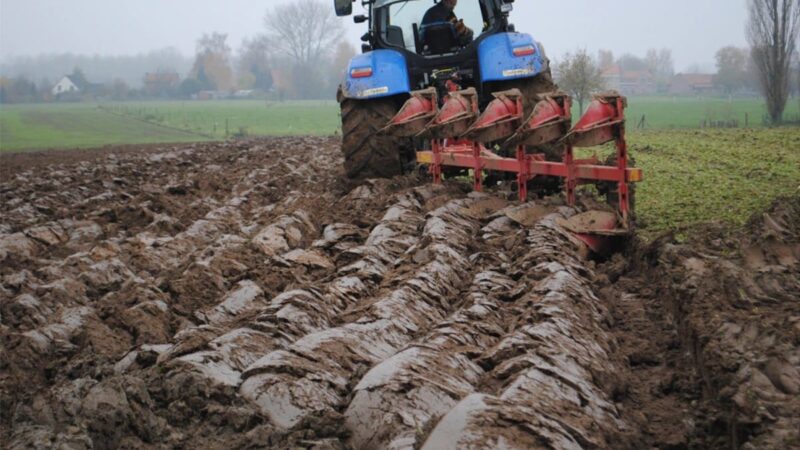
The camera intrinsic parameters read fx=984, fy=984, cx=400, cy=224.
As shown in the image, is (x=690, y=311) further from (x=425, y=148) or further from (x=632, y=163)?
(x=425, y=148)

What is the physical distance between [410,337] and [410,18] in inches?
241

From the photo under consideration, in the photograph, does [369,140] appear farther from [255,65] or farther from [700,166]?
[255,65]

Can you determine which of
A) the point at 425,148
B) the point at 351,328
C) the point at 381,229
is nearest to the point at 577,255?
the point at 381,229

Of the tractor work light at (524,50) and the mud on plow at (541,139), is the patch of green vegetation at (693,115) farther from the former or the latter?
the mud on plow at (541,139)

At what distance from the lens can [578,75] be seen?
30922 mm

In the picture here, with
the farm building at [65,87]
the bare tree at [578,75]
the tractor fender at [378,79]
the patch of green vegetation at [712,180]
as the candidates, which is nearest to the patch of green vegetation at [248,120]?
the bare tree at [578,75]

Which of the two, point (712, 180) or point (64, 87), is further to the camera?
point (64, 87)

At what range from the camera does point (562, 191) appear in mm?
7453

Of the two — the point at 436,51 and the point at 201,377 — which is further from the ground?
the point at 436,51

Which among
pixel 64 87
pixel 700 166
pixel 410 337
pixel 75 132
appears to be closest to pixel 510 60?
pixel 700 166

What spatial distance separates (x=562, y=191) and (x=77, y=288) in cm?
367

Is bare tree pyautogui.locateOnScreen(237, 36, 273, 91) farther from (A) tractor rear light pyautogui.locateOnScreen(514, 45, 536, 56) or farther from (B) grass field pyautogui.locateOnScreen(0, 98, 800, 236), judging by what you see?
(A) tractor rear light pyautogui.locateOnScreen(514, 45, 536, 56)

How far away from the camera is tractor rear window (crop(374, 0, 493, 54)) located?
9547 millimetres

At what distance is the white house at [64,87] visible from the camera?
74656mm
